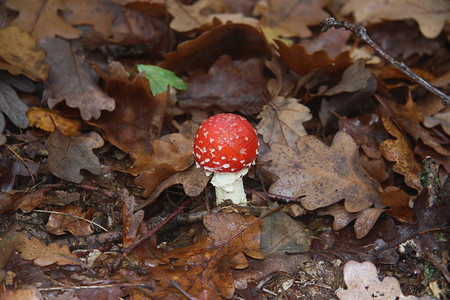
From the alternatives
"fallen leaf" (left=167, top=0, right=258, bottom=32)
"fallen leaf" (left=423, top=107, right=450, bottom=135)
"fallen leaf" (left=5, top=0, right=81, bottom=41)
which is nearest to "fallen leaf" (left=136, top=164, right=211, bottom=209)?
"fallen leaf" (left=167, top=0, right=258, bottom=32)

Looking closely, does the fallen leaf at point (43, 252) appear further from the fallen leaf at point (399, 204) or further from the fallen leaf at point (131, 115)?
the fallen leaf at point (399, 204)

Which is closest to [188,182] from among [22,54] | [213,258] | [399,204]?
[213,258]

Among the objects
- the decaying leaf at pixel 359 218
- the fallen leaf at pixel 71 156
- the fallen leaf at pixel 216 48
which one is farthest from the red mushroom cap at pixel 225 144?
the fallen leaf at pixel 216 48

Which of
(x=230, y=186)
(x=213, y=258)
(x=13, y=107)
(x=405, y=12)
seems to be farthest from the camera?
(x=405, y=12)

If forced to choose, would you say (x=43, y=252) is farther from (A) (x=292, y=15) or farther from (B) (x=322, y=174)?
(A) (x=292, y=15)

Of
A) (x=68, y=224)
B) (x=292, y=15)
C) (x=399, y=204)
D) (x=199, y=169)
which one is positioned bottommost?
(x=68, y=224)

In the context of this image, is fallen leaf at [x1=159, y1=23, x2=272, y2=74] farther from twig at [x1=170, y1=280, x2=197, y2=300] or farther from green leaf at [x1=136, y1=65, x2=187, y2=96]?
twig at [x1=170, y1=280, x2=197, y2=300]
